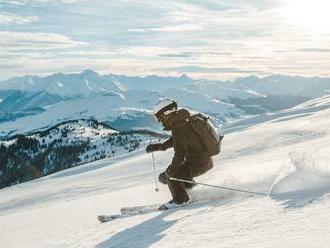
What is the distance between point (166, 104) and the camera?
9.29 meters

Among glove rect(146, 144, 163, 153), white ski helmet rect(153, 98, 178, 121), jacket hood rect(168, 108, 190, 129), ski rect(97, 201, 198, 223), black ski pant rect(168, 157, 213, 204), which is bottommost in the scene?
ski rect(97, 201, 198, 223)

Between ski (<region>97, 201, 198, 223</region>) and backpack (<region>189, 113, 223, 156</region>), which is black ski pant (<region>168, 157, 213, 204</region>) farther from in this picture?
backpack (<region>189, 113, 223, 156</region>)

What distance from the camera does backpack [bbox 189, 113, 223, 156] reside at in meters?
9.02

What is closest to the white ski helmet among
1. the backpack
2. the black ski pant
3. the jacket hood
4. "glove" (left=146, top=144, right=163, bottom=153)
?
the jacket hood

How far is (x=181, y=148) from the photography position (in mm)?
9320

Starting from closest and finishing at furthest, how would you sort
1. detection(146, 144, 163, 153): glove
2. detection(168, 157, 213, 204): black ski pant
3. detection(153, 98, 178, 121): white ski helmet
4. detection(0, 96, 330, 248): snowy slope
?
detection(0, 96, 330, 248): snowy slope < detection(153, 98, 178, 121): white ski helmet < detection(168, 157, 213, 204): black ski pant < detection(146, 144, 163, 153): glove

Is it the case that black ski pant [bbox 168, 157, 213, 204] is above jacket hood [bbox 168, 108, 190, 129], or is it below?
below

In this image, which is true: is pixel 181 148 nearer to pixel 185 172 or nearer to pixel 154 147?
pixel 185 172

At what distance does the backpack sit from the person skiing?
0.19 feet

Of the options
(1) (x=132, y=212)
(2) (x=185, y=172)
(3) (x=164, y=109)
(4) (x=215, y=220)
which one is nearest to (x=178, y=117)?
(3) (x=164, y=109)

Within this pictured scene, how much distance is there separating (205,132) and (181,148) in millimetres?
563

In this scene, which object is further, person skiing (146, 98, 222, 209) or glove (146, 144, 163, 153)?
glove (146, 144, 163, 153)

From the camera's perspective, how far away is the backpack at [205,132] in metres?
9.02

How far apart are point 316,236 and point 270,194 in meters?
3.22
